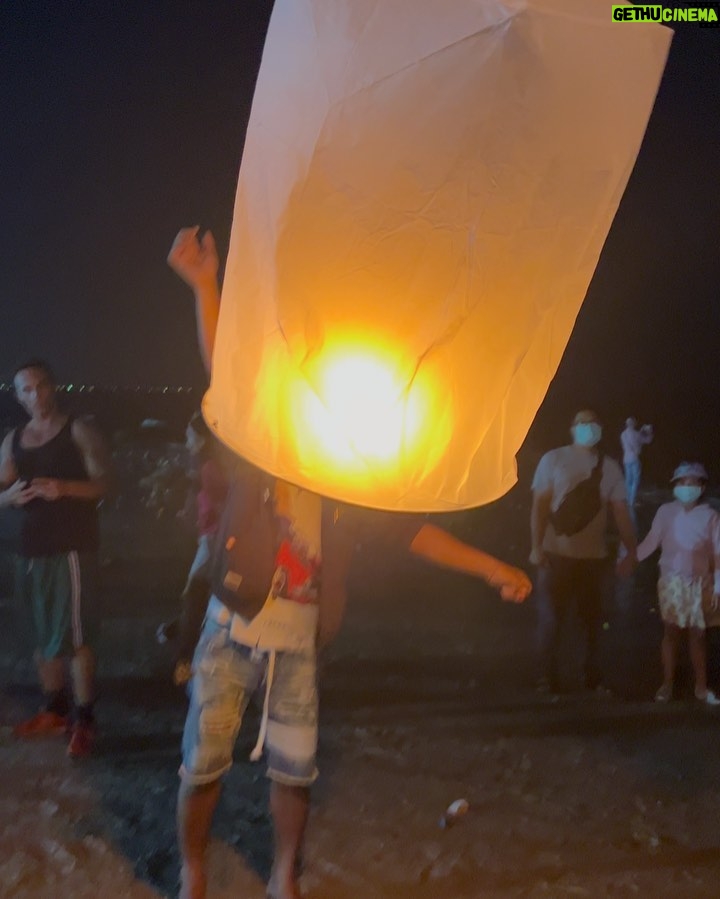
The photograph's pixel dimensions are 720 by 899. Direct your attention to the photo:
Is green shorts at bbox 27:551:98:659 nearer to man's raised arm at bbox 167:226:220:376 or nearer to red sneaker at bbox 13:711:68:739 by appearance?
red sneaker at bbox 13:711:68:739

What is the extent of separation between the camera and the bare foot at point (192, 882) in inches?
105

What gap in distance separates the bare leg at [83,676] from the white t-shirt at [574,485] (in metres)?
2.84

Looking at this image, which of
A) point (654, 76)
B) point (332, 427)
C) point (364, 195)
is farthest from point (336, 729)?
point (654, 76)

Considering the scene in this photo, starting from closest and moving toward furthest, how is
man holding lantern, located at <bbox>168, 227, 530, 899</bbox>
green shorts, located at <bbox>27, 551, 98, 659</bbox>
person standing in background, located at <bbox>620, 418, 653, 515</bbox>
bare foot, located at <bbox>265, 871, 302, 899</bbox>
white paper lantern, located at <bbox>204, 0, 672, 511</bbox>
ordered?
white paper lantern, located at <bbox>204, 0, 672, 511</bbox>, man holding lantern, located at <bbox>168, 227, 530, 899</bbox>, bare foot, located at <bbox>265, 871, 302, 899</bbox>, green shorts, located at <bbox>27, 551, 98, 659</bbox>, person standing in background, located at <bbox>620, 418, 653, 515</bbox>

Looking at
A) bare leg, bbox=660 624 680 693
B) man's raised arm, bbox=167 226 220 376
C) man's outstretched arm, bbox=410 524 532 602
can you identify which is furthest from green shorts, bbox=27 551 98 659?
bare leg, bbox=660 624 680 693

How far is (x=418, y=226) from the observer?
6.03 feet

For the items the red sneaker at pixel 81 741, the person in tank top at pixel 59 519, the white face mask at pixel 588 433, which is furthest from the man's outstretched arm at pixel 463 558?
the white face mask at pixel 588 433

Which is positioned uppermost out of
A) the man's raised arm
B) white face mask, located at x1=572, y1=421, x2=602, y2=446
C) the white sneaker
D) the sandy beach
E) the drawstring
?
the man's raised arm

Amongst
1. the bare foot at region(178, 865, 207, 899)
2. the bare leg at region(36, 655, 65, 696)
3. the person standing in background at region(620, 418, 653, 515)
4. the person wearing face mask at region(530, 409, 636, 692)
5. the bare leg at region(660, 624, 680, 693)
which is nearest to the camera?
the bare foot at region(178, 865, 207, 899)

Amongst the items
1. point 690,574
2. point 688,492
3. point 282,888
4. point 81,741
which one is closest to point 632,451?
point 688,492

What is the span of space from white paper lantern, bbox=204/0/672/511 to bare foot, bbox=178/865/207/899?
153cm

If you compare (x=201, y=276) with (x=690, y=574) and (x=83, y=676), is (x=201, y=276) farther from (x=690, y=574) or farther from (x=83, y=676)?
(x=690, y=574)

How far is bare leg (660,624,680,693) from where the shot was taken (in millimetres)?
5152

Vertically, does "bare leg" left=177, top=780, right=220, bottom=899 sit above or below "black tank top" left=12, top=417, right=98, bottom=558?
below
